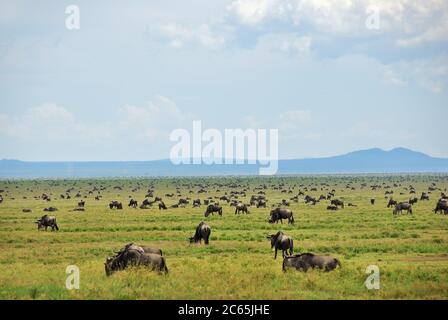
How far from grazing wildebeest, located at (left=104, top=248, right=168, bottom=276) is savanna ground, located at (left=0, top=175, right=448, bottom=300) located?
0.54 metres

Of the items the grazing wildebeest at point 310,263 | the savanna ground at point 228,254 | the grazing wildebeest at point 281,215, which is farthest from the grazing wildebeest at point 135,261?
A: the grazing wildebeest at point 281,215

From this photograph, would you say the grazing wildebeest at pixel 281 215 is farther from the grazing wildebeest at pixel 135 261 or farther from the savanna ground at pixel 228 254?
the grazing wildebeest at pixel 135 261

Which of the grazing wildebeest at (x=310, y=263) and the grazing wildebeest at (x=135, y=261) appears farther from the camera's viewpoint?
the grazing wildebeest at (x=310, y=263)

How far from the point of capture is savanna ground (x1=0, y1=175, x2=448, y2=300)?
1892 centimetres

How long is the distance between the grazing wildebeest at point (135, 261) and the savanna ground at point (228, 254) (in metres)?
0.54

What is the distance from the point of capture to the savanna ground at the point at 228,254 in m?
18.9

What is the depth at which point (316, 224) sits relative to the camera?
43.2 metres

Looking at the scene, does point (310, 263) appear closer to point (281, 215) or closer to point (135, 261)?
→ point (135, 261)

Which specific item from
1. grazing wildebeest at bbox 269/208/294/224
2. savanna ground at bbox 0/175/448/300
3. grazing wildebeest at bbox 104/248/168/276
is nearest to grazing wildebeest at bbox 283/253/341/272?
savanna ground at bbox 0/175/448/300

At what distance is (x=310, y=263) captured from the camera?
22531 millimetres

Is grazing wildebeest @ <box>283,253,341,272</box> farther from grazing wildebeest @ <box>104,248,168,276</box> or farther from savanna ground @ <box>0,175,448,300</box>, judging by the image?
grazing wildebeest @ <box>104,248,168,276</box>
